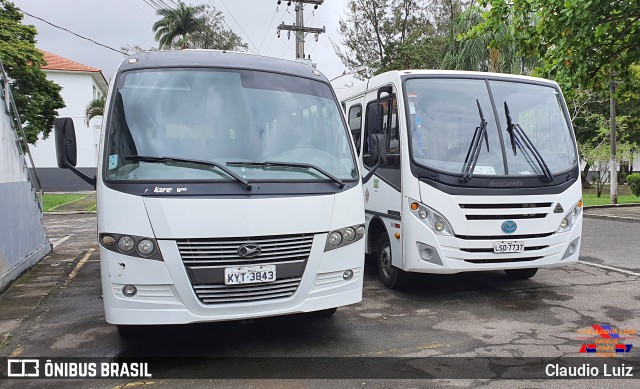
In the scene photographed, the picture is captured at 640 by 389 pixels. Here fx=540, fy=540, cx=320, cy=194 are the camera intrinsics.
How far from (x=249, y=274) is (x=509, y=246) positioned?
3300 millimetres

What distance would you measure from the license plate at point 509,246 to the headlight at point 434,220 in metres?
0.56

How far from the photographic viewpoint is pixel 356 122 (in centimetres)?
843

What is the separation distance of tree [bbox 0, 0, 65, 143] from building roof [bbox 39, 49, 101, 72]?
1418 centimetres

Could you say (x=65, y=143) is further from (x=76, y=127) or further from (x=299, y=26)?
(x=76, y=127)

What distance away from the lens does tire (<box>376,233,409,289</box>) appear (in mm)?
6754

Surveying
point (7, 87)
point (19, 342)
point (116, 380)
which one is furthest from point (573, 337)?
point (7, 87)

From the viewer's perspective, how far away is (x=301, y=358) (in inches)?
180

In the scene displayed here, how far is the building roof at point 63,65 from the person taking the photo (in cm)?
3833

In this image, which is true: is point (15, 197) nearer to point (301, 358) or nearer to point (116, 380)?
point (116, 380)

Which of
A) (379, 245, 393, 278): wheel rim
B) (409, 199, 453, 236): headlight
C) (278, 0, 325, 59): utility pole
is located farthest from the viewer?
(278, 0, 325, 59): utility pole

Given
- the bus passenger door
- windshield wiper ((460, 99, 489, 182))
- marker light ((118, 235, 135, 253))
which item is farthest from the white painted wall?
marker light ((118, 235, 135, 253))

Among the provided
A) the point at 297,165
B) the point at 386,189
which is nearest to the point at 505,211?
the point at 386,189

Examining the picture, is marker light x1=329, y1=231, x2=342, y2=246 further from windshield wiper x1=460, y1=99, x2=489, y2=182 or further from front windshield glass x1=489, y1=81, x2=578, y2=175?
front windshield glass x1=489, y1=81, x2=578, y2=175

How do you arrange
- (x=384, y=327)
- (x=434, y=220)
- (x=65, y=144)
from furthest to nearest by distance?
1. (x=434, y=220)
2. (x=384, y=327)
3. (x=65, y=144)
